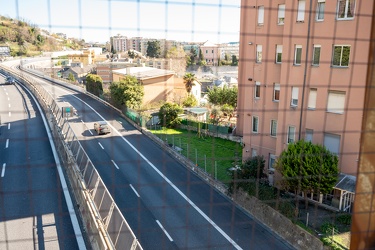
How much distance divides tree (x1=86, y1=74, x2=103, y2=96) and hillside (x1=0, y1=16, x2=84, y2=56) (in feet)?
14.0

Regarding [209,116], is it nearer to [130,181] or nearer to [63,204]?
[130,181]

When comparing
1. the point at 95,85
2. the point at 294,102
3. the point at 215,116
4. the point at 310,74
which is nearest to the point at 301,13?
the point at 310,74

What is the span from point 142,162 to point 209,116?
8.25ft

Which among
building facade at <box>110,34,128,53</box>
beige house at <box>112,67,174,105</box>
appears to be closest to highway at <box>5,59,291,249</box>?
building facade at <box>110,34,128,53</box>

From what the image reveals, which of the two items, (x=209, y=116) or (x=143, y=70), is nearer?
(x=143, y=70)

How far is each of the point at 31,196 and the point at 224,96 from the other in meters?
5.22

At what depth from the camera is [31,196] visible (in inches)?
122

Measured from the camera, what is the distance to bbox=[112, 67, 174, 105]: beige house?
6.18 meters

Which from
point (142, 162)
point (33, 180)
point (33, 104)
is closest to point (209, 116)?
point (142, 162)

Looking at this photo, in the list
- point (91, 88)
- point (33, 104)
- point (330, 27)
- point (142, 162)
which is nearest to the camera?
point (330, 27)

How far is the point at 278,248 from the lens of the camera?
2986mm

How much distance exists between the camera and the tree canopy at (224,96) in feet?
25.0

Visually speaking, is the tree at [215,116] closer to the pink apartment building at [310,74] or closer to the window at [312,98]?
the pink apartment building at [310,74]

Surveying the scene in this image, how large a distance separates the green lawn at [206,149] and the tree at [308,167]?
3.11 ft
